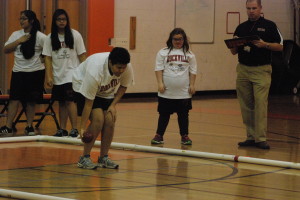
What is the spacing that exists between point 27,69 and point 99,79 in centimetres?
312

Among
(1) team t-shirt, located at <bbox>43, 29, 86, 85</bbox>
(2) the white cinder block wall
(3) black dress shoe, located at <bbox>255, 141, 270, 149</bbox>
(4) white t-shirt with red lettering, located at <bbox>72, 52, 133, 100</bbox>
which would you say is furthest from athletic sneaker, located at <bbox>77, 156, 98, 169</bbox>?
(2) the white cinder block wall

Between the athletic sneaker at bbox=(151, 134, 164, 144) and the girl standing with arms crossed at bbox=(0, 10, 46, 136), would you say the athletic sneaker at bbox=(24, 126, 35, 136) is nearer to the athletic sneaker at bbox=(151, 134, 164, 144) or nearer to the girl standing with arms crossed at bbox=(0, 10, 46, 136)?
the girl standing with arms crossed at bbox=(0, 10, 46, 136)

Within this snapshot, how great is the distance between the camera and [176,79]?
9414 millimetres

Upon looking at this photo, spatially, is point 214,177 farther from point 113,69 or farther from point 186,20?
point 186,20

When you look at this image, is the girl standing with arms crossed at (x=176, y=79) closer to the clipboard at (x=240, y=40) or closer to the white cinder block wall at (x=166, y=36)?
the clipboard at (x=240, y=40)

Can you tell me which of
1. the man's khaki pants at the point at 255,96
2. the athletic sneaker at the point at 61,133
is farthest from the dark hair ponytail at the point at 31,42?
the man's khaki pants at the point at 255,96

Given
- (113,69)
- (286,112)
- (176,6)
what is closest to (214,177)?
(113,69)

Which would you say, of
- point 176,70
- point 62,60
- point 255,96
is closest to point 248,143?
point 255,96

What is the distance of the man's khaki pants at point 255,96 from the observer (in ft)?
30.1

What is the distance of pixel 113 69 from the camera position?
23.4 feet

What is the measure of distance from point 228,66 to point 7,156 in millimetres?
10867

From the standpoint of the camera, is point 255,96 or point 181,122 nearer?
point 255,96

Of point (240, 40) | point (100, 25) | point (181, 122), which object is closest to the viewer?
point (240, 40)

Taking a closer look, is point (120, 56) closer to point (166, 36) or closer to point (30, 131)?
point (30, 131)
